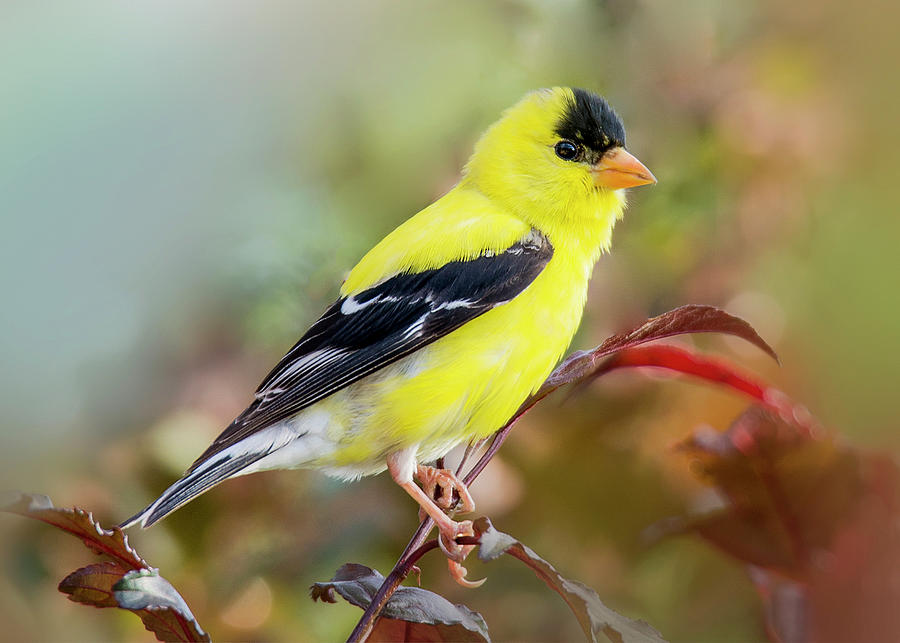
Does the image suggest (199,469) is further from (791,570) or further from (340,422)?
(791,570)

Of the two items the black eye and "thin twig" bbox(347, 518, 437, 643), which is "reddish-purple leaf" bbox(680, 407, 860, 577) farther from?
the black eye

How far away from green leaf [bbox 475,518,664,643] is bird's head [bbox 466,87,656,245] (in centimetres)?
45

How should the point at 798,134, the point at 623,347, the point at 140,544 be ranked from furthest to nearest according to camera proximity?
1. the point at 798,134
2. the point at 140,544
3. the point at 623,347

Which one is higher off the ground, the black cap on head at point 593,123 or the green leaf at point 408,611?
the black cap on head at point 593,123

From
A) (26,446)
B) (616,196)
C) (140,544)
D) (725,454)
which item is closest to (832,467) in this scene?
(725,454)

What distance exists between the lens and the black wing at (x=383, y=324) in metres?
0.63

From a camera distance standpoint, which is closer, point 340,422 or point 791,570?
point 791,570

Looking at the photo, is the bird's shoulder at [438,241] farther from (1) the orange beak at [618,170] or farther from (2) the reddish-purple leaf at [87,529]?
(2) the reddish-purple leaf at [87,529]

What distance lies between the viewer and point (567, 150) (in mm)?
782

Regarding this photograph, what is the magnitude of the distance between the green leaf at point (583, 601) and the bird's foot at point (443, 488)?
32 cm

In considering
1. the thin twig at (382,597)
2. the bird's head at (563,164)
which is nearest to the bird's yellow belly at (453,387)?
the bird's head at (563,164)

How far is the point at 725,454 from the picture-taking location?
0.46 m

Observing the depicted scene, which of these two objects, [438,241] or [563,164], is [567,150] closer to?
[563,164]

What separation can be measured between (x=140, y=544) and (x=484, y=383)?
0.34 m
